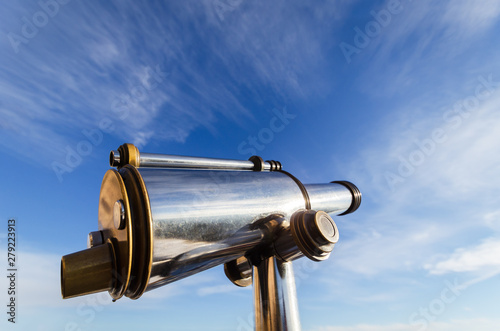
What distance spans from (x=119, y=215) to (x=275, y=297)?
0.90 meters

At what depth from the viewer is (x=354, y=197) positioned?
2746mm

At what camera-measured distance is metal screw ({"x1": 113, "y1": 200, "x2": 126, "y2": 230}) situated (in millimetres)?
1396

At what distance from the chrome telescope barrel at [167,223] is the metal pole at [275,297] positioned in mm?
117

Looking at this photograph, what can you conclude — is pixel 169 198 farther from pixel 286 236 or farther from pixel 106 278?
pixel 286 236

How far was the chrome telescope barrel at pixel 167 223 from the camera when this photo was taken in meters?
1.40

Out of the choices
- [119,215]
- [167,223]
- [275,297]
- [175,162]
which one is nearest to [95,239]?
[119,215]

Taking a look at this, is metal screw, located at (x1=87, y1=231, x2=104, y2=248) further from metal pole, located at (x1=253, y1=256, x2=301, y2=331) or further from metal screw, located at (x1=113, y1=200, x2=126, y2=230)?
metal pole, located at (x1=253, y1=256, x2=301, y2=331)

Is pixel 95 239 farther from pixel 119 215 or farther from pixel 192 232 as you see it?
pixel 192 232

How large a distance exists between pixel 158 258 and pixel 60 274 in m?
0.40

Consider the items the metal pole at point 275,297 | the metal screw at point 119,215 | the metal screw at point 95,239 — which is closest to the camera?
the metal screw at point 119,215

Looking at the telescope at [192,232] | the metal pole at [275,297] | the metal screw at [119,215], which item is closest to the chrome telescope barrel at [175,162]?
the telescope at [192,232]

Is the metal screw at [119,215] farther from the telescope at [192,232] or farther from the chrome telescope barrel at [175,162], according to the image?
the chrome telescope barrel at [175,162]

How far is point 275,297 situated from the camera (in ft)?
5.77

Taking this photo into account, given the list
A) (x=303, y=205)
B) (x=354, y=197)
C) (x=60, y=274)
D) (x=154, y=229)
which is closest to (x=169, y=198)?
(x=154, y=229)
